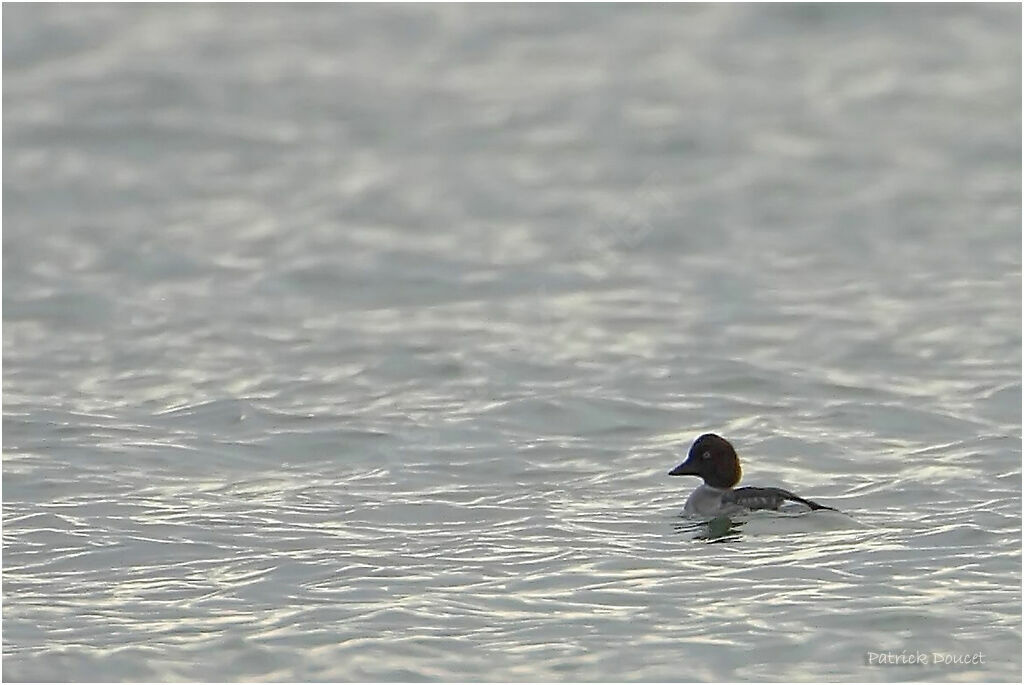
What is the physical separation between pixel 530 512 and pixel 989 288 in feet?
24.3

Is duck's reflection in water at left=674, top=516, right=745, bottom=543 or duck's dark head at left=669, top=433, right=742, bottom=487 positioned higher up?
duck's dark head at left=669, top=433, right=742, bottom=487


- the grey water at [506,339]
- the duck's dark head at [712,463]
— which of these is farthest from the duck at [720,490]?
the grey water at [506,339]

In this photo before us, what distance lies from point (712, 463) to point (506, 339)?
4432 mm

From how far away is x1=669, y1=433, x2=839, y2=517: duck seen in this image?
41.7 feet

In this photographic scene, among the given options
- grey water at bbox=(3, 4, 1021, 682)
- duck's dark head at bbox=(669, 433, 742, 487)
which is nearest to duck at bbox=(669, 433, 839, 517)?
duck's dark head at bbox=(669, 433, 742, 487)

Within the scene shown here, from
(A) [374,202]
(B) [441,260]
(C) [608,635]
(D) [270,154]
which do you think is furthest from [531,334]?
(C) [608,635]

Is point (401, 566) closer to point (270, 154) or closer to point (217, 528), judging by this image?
point (217, 528)

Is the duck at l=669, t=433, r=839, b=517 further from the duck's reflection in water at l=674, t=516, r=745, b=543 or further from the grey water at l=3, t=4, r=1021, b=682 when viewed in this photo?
the grey water at l=3, t=4, r=1021, b=682

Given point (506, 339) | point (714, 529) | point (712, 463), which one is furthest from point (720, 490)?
A: point (506, 339)

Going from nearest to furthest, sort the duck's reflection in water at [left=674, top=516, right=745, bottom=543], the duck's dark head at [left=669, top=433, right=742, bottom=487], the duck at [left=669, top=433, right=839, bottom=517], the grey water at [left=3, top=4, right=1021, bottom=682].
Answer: the grey water at [left=3, top=4, right=1021, bottom=682] → the duck's reflection in water at [left=674, top=516, right=745, bottom=543] → the duck at [left=669, top=433, right=839, bottom=517] → the duck's dark head at [left=669, top=433, right=742, bottom=487]

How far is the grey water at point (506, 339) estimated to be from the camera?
10609mm

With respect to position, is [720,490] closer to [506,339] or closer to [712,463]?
[712,463]

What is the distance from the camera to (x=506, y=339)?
17594 millimetres

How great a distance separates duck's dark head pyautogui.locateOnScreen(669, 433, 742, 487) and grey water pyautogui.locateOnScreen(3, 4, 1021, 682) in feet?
0.76
